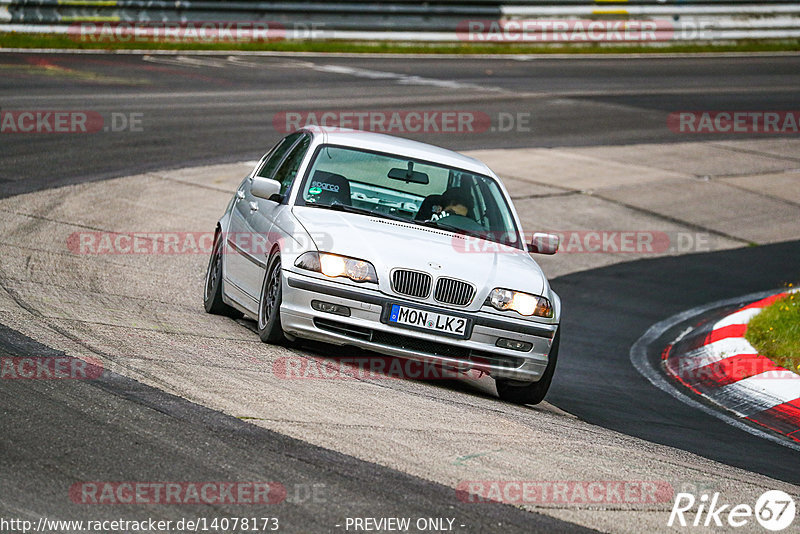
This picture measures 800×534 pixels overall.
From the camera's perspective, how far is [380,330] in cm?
740

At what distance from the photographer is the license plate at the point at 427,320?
7.42 m

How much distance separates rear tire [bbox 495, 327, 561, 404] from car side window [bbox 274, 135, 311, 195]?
7.01 feet

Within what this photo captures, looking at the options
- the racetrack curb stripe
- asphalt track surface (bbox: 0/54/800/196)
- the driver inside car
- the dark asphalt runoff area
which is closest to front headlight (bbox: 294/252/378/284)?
the driver inside car

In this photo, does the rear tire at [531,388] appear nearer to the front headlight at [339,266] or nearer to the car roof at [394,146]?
the front headlight at [339,266]

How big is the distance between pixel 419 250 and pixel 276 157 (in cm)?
228

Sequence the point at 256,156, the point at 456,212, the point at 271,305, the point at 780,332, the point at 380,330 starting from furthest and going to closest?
the point at 256,156 → the point at 780,332 → the point at 456,212 → the point at 271,305 → the point at 380,330

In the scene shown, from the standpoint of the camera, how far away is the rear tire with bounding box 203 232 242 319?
9.16 m

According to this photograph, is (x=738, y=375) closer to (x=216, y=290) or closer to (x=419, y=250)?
(x=419, y=250)

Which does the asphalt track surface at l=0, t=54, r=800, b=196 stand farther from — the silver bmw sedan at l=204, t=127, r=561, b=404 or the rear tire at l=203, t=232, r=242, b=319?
the silver bmw sedan at l=204, t=127, r=561, b=404

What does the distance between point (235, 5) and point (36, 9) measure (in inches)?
187

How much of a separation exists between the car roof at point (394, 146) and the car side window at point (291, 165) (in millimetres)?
121

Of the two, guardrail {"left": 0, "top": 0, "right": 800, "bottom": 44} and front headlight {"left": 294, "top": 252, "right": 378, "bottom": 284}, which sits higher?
guardrail {"left": 0, "top": 0, "right": 800, "bottom": 44}

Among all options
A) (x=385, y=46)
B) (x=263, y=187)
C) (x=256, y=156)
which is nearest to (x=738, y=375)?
(x=263, y=187)

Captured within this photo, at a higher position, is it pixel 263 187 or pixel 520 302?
pixel 263 187
